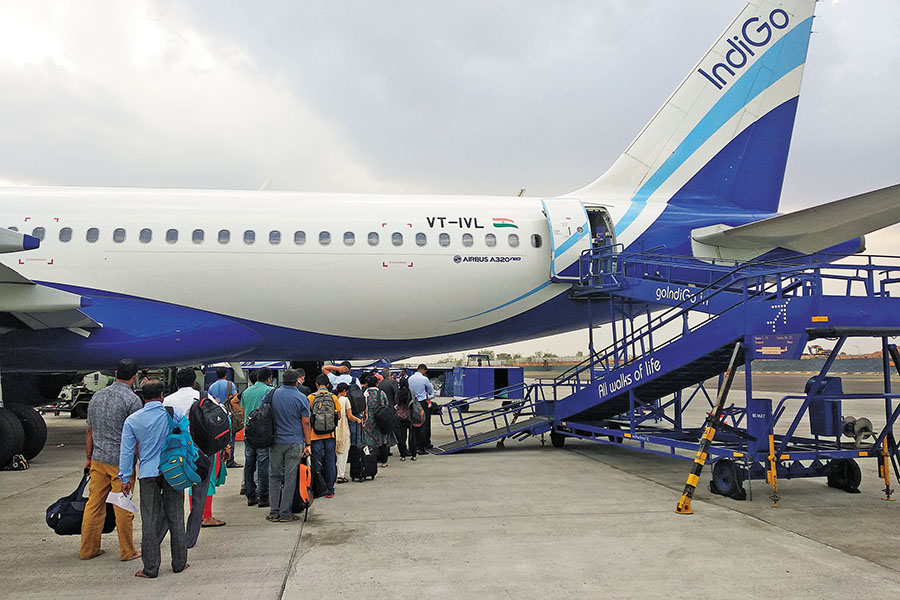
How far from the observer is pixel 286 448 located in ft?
22.9

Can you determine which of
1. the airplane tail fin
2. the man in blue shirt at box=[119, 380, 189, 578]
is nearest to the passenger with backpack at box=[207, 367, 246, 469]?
the man in blue shirt at box=[119, 380, 189, 578]

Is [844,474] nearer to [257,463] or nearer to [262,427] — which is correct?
[262,427]

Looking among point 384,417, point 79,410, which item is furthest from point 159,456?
point 79,410

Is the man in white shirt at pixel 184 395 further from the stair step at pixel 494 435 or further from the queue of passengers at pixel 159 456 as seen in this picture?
the stair step at pixel 494 435

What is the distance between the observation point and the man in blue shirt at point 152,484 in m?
5.15

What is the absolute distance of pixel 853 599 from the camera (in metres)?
4.57

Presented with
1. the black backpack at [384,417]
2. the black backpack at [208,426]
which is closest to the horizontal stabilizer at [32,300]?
the black backpack at [384,417]

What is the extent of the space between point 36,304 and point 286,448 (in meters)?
5.67

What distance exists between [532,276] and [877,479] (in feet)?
21.0

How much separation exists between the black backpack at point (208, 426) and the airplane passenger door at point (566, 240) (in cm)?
826

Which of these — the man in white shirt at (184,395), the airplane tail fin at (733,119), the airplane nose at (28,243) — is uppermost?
the airplane tail fin at (733,119)

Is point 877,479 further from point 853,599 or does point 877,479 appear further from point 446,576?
point 446,576

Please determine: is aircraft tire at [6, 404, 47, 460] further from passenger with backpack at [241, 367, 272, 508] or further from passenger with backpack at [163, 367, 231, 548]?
passenger with backpack at [163, 367, 231, 548]

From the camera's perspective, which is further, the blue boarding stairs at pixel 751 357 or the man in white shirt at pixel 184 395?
the blue boarding stairs at pixel 751 357
